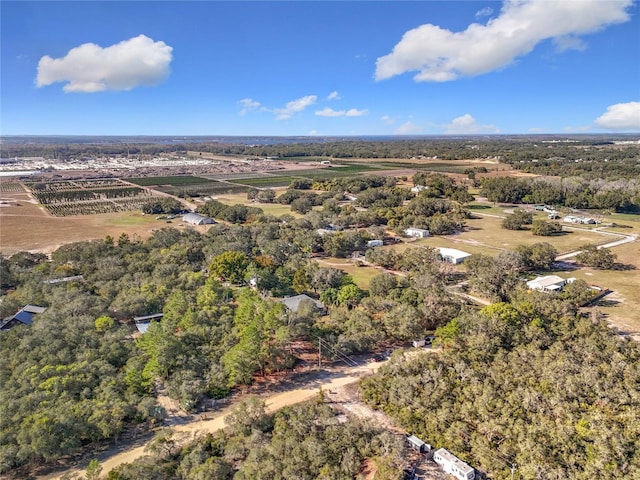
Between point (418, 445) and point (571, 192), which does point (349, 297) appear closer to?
point (418, 445)

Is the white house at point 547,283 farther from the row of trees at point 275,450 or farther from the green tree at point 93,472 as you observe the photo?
the green tree at point 93,472

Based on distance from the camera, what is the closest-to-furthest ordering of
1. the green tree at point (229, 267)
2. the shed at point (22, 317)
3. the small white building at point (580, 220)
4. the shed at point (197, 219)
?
the shed at point (22, 317)
the green tree at point (229, 267)
the small white building at point (580, 220)
the shed at point (197, 219)

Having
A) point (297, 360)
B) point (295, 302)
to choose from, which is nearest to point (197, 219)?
point (295, 302)

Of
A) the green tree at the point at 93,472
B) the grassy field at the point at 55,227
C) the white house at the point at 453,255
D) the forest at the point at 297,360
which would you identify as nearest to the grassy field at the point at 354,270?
the forest at the point at 297,360

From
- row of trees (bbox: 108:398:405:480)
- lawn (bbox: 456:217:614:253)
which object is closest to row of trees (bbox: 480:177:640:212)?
lawn (bbox: 456:217:614:253)

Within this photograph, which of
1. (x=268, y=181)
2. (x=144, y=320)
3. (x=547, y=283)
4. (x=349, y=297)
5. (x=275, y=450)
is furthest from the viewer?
(x=268, y=181)

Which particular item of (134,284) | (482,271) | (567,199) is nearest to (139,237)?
(134,284)

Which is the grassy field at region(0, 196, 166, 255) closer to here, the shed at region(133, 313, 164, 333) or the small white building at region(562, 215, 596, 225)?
the shed at region(133, 313, 164, 333)
